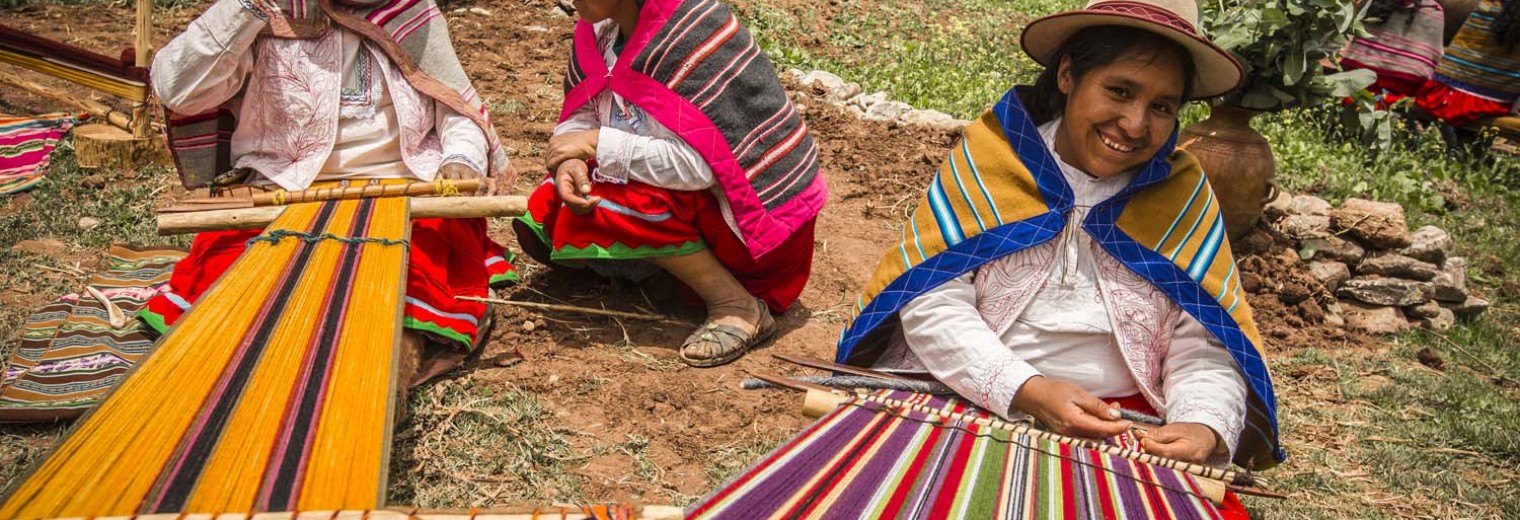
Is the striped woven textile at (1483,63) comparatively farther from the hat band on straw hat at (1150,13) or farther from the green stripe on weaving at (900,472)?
the green stripe on weaving at (900,472)

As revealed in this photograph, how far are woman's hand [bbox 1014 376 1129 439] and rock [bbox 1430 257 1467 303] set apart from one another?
3.37 meters

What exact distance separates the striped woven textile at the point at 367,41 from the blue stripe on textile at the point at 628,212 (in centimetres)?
49

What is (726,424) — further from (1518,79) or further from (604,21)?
(1518,79)

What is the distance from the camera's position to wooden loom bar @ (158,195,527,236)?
2.74 m

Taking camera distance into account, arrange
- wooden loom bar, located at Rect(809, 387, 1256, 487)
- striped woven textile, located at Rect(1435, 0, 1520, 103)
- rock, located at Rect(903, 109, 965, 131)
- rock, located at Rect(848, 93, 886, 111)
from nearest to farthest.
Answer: wooden loom bar, located at Rect(809, 387, 1256, 487)
rock, located at Rect(903, 109, 965, 131)
rock, located at Rect(848, 93, 886, 111)
striped woven textile, located at Rect(1435, 0, 1520, 103)

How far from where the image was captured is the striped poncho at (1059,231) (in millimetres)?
Result: 2248

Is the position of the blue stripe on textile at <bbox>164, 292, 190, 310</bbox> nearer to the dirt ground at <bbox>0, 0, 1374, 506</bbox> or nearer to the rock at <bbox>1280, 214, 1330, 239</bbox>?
the dirt ground at <bbox>0, 0, 1374, 506</bbox>

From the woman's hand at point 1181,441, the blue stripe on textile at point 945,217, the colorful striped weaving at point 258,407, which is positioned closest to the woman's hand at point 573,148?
the colorful striped weaving at point 258,407

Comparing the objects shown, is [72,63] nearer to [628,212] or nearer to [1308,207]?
[628,212]

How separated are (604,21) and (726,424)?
1.30 m

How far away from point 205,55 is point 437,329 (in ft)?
3.22

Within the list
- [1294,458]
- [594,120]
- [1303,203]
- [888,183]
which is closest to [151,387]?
[594,120]

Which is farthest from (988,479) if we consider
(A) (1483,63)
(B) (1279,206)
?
(A) (1483,63)

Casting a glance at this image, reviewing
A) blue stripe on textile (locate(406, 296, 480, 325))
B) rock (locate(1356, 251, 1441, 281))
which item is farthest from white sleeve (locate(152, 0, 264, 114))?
rock (locate(1356, 251, 1441, 281))
